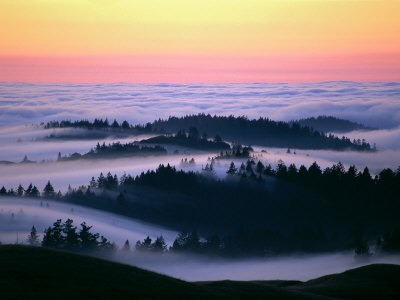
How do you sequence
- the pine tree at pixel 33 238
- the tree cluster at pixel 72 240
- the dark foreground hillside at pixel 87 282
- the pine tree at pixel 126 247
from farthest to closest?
the pine tree at pixel 126 247 → the pine tree at pixel 33 238 → the tree cluster at pixel 72 240 → the dark foreground hillside at pixel 87 282

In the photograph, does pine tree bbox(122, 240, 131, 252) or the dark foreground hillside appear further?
pine tree bbox(122, 240, 131, 252)

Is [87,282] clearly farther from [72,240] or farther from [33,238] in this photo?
[33,238]

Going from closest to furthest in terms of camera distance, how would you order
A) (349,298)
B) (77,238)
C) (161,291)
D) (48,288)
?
(48,288) → (161,291) → (349,298) → (77,238)

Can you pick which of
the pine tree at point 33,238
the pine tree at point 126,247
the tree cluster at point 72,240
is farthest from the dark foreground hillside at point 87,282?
the pine tree at point 33,238

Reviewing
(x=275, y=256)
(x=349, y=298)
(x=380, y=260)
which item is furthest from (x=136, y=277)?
(x=275, y=256)

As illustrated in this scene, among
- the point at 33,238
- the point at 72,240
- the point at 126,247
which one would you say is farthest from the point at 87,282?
the point at 126,247

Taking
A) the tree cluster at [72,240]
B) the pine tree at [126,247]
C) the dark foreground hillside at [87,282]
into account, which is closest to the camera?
the dark foreground hillside at [87,282]

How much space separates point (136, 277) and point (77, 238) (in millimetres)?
119042

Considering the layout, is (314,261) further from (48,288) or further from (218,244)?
(48,288)

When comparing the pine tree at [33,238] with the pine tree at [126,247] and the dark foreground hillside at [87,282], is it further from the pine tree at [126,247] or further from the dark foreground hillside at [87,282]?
the dark foreground hillside at [87,282]

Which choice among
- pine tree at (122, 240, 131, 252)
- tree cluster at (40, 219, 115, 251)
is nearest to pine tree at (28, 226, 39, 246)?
tree cluster at (40, 219, 115, 251)

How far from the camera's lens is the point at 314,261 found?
187750 millimetres

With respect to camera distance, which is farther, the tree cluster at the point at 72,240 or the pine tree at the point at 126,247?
the pine tree at the point at 126,247

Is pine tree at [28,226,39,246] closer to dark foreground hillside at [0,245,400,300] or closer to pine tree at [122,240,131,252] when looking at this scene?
pine tree at [122,240,131,252]
